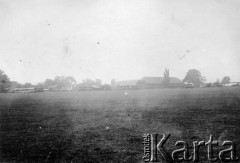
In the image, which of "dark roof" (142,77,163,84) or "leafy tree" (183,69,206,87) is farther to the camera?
"leafy tree" (183,69,206,87)

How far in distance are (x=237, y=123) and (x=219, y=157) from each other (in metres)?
5.53

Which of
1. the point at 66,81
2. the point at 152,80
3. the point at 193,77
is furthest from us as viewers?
the point at 66,81

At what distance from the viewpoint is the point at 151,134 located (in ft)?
28.6

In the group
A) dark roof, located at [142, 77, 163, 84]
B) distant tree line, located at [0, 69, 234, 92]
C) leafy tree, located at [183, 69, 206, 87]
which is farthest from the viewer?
leafy tree, located at [183, 69, 206, 87]

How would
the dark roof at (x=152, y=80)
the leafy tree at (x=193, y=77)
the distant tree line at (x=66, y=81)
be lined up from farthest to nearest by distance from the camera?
the leafy tree at (x=193, y=77)
the dark roof at (x=152, y=80)
the distant tree line at (x=66, y=81)

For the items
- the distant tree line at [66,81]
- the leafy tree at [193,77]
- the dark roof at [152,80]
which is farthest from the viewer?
the leafy tree at [193,77]

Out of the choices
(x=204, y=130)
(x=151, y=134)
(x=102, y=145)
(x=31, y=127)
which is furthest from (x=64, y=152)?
(x=204, y=130)

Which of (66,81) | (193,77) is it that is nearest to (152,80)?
(193,77)

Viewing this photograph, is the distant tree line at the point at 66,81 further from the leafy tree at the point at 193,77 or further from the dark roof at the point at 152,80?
the dark roof at the point at 152,80

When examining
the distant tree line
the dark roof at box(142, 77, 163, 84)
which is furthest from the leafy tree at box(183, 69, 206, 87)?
the dark roof at box(142, 77, 163, 84)

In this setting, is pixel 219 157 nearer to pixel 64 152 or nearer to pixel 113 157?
pixel 113 157

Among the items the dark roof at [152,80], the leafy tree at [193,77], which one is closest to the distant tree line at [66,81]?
the leafy tree at [193,77]

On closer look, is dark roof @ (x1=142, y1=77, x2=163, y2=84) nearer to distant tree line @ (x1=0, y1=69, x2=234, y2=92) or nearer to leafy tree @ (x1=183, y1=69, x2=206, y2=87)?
distant tree line @ (x1=0, y1=69, x2=234, y2=92)

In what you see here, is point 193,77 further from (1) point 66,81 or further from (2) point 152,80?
(1) point 66,81
